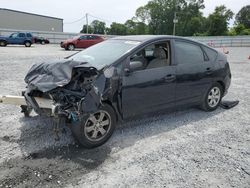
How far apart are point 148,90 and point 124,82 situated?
53 centimetres

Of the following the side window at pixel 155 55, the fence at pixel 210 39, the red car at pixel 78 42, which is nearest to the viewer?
the side window at pixel 155 55

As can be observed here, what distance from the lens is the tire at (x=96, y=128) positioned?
340 centimetres

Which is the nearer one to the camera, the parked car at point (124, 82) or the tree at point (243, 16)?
the parked car at point (124, 82)

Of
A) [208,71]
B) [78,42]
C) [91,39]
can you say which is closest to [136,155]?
[208,71]

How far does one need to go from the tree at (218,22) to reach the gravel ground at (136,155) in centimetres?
6789

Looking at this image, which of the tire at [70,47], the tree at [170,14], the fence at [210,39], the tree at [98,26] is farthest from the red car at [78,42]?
the tree at [98,26]

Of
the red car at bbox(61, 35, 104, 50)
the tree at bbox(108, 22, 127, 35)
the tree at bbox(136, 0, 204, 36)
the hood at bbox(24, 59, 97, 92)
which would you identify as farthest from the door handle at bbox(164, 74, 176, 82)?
the tree at bbox(108, 22, 127, 35)

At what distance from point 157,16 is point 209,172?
8252 centimetres

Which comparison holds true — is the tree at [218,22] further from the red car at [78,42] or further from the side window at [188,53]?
the side window at [188,53]

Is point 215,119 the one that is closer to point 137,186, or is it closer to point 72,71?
point 137,186

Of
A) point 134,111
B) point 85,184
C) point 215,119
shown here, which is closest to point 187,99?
point 215,119

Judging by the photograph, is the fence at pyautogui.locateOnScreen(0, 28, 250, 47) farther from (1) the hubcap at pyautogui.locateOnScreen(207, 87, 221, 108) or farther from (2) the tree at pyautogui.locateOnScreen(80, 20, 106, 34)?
(2) the tree at pyautogui.locateOnScreen(80, 20, 106, 34)

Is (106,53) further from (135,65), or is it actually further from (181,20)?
(181,20)

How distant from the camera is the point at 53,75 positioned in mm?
3314
